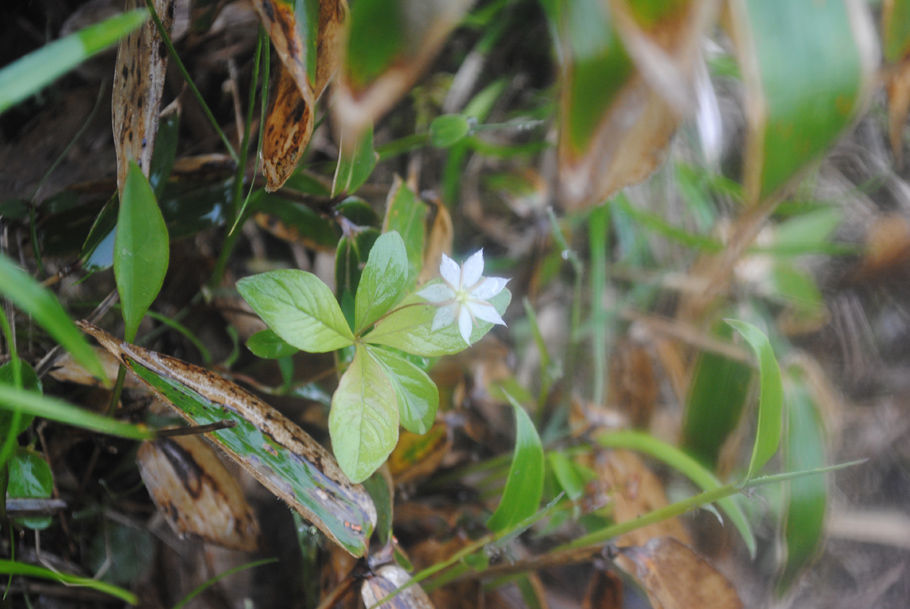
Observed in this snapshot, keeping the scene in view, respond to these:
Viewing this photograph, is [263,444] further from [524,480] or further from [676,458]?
[676,458]

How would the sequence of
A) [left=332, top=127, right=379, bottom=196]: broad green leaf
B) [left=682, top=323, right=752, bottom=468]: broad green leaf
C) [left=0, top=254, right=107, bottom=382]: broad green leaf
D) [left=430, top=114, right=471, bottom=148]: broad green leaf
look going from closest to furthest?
[left=0, top=254, right=107, bottom=382]: broad green leaf, [left=332, top=127, right=379, bottom=196]: broad green leaf, [left=430, top=114, right=471, bottom=148]: broad green leaf, [left=682, top=323, right=752, bottom=468]: broad green leaf

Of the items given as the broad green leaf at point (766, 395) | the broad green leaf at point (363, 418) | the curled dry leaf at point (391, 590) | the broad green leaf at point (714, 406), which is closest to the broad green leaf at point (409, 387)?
the broad green leaf at point (363, 418)

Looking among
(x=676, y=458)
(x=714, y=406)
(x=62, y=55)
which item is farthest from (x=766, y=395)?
(x=62, y=55)

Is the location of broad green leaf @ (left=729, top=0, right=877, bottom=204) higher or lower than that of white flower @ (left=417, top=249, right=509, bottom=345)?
higher

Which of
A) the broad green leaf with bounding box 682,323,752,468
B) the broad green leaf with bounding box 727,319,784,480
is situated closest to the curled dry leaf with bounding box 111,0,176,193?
the broad green leaf with bounding box 727,319,784,480

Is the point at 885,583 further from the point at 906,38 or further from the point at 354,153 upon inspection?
the point at 354,153

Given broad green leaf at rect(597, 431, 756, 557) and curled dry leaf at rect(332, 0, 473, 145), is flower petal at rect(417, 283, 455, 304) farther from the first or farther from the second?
broad green leaf at rect(597, 431, 756, 557)
